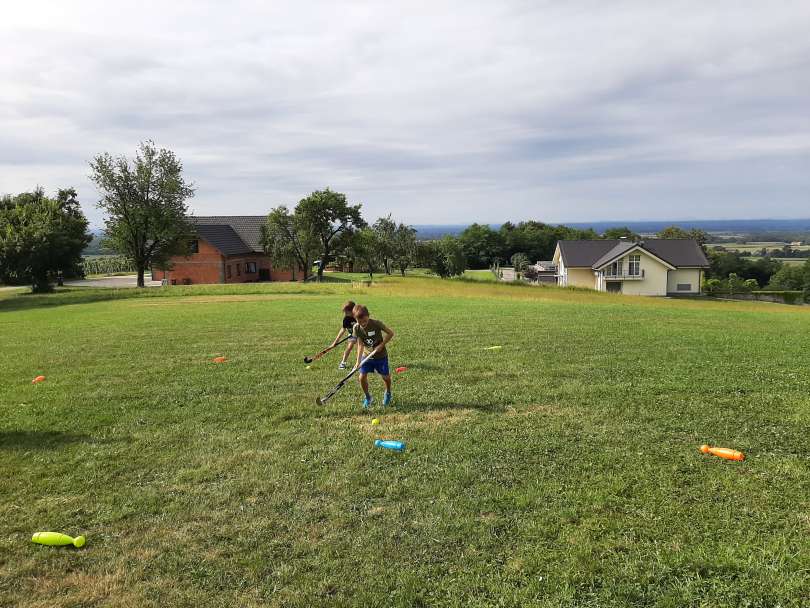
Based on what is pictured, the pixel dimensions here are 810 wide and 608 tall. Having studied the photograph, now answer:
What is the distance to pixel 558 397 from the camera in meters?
9.89

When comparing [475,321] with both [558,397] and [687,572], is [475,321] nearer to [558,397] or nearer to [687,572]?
[558,397]

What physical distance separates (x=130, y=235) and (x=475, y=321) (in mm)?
31988

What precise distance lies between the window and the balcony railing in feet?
0.51

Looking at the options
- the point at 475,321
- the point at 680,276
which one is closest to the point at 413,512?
the point at 475,321

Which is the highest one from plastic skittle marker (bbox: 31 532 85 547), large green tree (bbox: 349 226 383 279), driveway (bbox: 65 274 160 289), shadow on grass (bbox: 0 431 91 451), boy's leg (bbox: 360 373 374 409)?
large green tree (bbox: 349 226 383 279)

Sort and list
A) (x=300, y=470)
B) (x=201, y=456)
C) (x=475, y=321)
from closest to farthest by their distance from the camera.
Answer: (x=300, y=470), (x=201, y=456), (x=475, y=321)

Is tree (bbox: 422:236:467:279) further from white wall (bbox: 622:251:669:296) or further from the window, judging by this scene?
white wall (bbox: 622:251:669:296)

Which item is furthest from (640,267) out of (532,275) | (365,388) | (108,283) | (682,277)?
(365,388)

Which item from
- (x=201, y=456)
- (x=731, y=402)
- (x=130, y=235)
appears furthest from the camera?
(x=130, y=235)

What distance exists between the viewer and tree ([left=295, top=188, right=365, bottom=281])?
4794cm

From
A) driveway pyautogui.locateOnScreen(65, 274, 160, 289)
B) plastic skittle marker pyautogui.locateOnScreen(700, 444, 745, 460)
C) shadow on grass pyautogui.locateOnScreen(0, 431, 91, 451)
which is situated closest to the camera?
plastic skittle marker pyautogui.locateOnScreen(700, 444, 745, 460)

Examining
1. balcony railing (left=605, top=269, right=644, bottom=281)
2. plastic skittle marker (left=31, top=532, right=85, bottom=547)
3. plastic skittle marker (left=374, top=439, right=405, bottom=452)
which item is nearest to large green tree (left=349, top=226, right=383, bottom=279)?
balcony railing (left=605, top=269, right=644, bottom=281)

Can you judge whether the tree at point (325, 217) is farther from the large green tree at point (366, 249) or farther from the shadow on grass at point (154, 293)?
the shadow on grass at point (154, 293)

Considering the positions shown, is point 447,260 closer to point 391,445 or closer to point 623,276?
point 623,276
